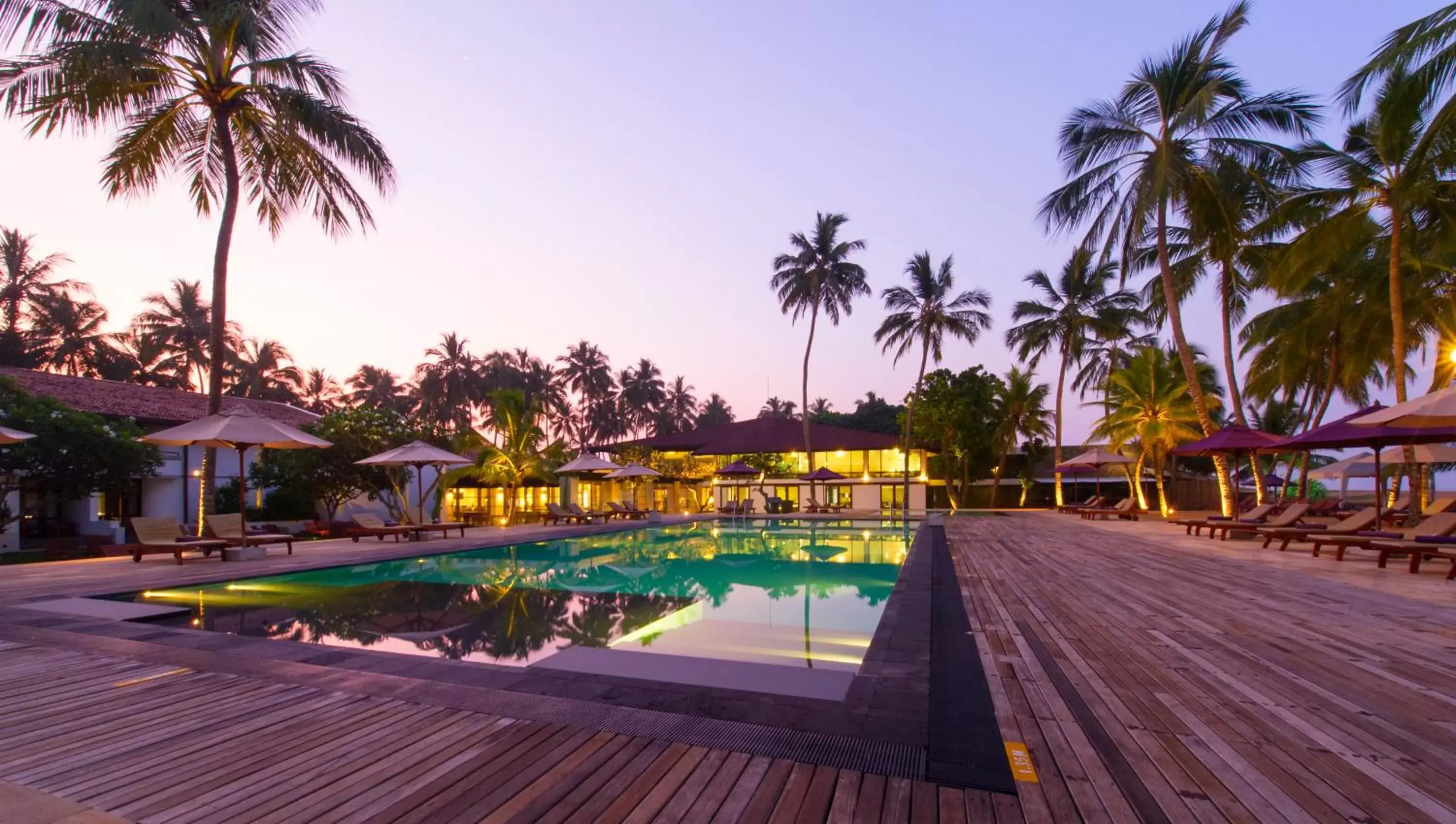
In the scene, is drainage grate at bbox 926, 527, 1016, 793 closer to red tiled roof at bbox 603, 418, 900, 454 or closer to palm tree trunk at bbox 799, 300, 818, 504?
palm tree trunk at bbox 799, 300, 818, 504

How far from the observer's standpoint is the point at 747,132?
21.2 metres

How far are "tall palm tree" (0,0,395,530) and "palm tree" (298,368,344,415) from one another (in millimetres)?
37025

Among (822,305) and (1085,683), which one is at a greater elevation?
(822,305)

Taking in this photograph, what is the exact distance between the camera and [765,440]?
31719mm

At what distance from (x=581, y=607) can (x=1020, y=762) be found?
19.7ft

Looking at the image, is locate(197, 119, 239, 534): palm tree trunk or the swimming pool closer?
the swimming pool

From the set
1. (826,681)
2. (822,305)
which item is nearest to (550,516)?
(822,305)

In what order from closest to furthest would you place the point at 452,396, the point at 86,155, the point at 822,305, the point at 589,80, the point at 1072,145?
the point at 86,155 → the point at 1072,145 → the point at 589,80 → the point at 822,305 → the point at 452,396

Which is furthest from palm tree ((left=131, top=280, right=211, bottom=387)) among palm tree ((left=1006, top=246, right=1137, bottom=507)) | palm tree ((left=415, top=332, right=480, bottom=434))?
palm tree ((left=1006, top=246, right=1137, bottom=507))

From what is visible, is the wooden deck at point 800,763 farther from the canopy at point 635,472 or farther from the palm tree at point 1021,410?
the palm tree at point 1021,410

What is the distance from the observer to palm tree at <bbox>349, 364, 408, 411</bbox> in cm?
4759

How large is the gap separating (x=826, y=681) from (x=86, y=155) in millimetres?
15806

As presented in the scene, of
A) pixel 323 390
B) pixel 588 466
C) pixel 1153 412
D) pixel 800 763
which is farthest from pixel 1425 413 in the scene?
pixel 323 390

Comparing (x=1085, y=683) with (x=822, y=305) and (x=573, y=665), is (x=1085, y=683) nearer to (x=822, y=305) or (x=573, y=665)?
(x=573, y=665)
